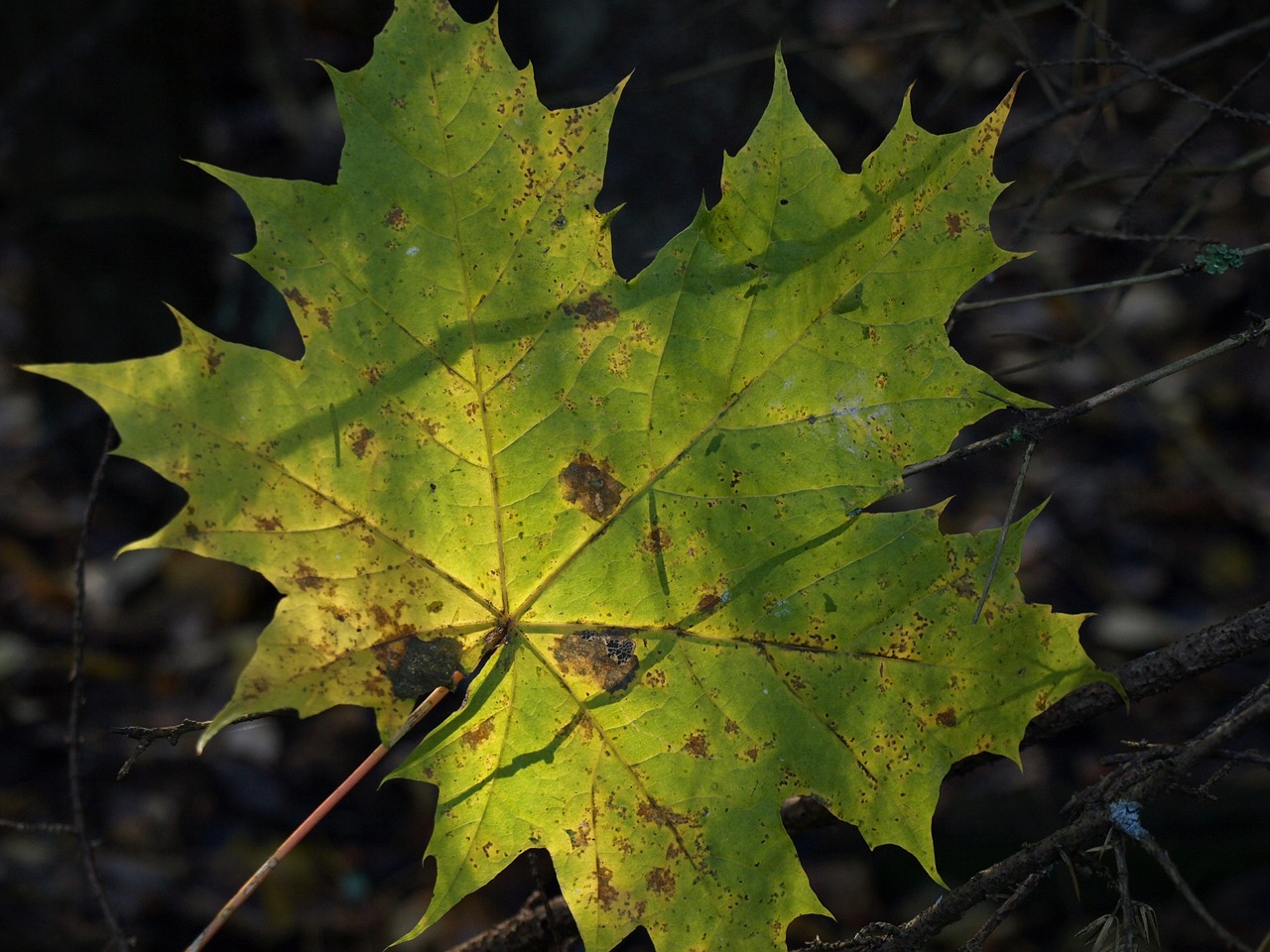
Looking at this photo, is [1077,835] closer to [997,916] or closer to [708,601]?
[997,916]

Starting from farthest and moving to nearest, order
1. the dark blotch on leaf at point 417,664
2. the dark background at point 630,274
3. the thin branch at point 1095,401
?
the dark background at point 630,274, the dark blotch on leaf at point 417,664, the thin branch at point 1095,401

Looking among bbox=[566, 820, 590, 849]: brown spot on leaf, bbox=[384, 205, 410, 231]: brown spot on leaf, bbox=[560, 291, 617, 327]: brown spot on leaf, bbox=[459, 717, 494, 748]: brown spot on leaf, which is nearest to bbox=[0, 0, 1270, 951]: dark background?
bbox=[566, 820, 590, 849]: brown spot on leaf

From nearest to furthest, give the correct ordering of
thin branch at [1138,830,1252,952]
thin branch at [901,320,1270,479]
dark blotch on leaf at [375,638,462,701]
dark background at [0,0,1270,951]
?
thin branch at [1138,830,1252,952]
thin branch at [901,320,1270,479]
dark blotch on leaf at [375,638,462,701]
dark background at [0,0,1270,951]

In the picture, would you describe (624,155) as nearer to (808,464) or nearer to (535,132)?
(535,132)

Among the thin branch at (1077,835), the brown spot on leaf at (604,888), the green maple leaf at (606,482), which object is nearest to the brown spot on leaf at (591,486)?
the green maple leaf at (606,482)

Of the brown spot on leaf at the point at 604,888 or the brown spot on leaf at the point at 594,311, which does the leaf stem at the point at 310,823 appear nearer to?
the brown spot on leaf at the point at 604,888

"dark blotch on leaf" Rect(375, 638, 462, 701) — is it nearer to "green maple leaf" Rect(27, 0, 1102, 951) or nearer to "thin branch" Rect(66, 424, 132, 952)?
"green maple leaf" Rect(27, 0, 1102, 951)

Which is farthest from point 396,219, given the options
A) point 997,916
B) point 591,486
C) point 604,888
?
point 997,916
